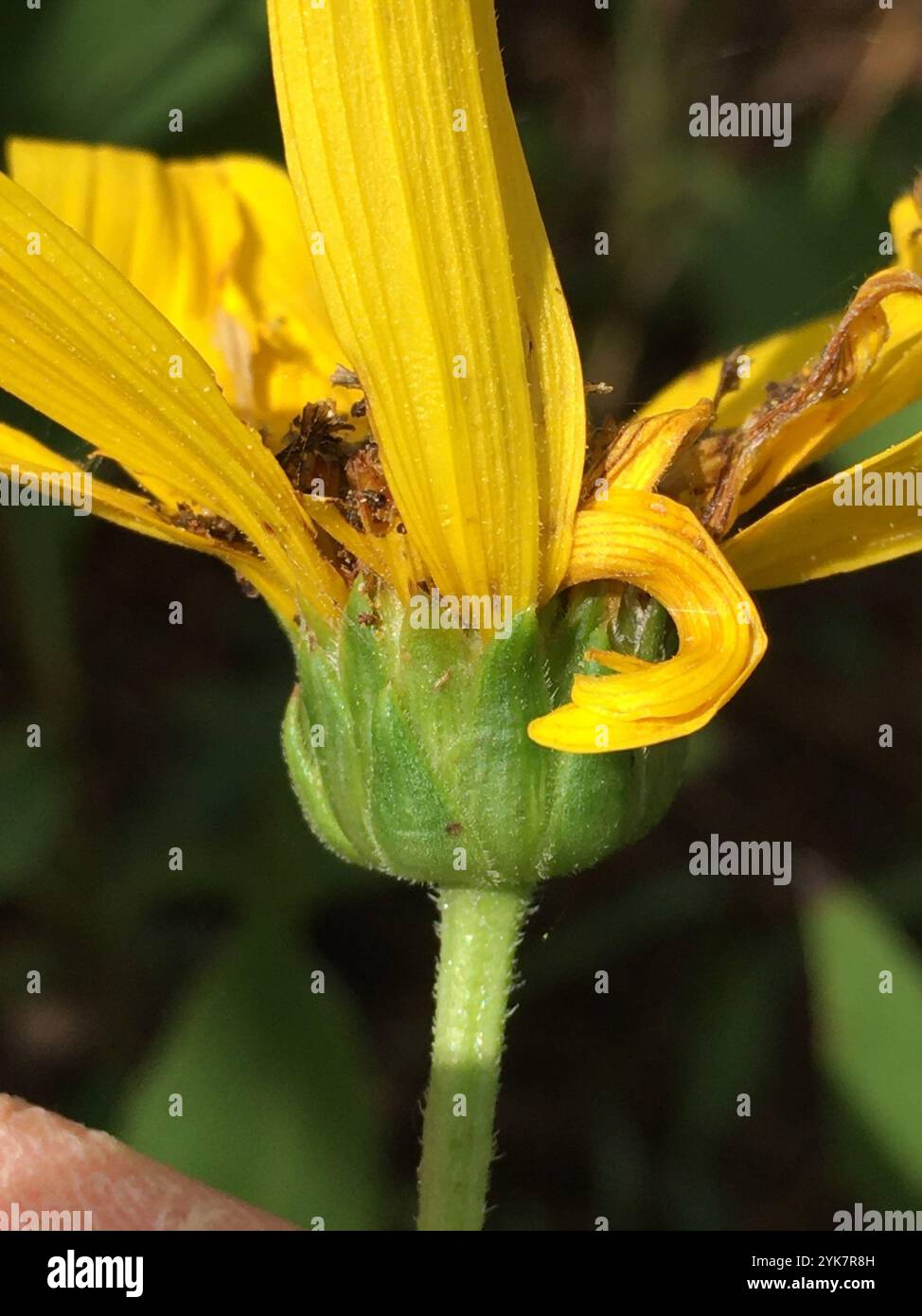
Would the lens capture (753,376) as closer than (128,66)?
Yes

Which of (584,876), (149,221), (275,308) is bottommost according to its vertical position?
(584,876)

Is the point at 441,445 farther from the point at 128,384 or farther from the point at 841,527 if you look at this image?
the point at 841,527

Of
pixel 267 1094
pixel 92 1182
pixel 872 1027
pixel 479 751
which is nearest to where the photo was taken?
pixel 479 751

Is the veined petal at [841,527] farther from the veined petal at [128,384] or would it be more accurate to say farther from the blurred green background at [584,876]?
the blurred green background at [584,876]

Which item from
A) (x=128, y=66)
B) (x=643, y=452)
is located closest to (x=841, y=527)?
(x=643, y=452)

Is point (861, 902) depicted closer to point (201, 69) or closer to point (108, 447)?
point (108, 447)

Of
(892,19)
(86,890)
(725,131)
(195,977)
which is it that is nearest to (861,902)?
(195,977)

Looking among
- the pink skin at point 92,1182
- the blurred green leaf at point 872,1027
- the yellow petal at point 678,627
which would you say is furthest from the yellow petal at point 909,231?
the pink skin at point 92,1182

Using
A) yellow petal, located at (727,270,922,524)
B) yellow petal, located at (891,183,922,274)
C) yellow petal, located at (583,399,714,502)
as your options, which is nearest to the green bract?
yellow petal, located at (583,399,714,502)
